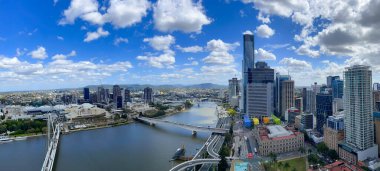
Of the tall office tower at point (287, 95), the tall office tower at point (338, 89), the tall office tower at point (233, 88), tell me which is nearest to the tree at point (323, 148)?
the tall office tower at point (338, 89)

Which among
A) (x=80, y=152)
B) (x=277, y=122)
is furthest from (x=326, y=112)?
(x=80, y=152)

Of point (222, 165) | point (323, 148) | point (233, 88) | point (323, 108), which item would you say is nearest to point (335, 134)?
point (323, 148)

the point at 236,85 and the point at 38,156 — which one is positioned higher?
the point at 236,85

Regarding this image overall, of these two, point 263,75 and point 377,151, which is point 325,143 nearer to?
point 377,151

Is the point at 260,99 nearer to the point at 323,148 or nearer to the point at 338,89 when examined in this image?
the point at 338,89

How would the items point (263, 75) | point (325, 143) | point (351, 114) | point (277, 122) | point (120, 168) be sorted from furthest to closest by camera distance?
point (263, 75) → point (277, 122) → point (325, 143) → point (351, 114) → point (120, 168)

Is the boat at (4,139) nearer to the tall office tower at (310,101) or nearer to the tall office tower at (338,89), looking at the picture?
the tall office tower at (310,101)
